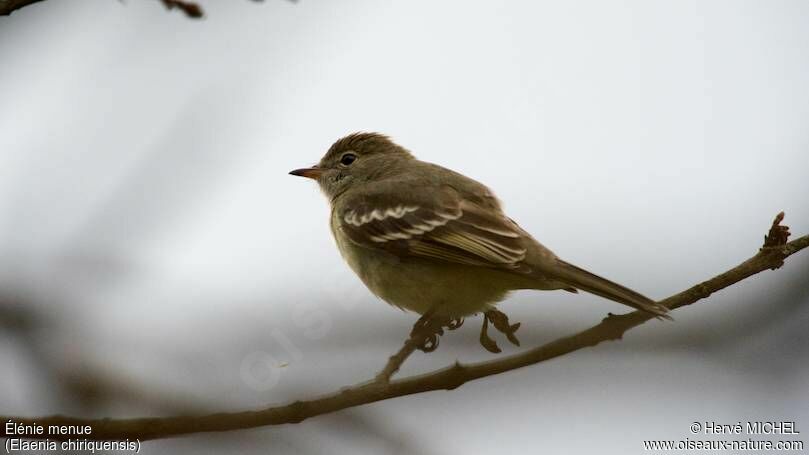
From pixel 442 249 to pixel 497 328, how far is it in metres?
0.93

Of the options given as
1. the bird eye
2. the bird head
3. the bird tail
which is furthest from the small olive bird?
the bird eye

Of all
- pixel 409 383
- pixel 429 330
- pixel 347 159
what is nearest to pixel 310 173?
pixel 347 159

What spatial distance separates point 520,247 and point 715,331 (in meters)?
1.65

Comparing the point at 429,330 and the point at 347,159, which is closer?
the point at 429,330

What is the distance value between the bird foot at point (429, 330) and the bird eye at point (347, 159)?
2878mm

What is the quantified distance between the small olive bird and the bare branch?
0.51 m

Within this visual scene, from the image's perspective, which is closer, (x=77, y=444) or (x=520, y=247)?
(x=77, y=444)

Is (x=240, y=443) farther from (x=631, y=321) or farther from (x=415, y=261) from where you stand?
(x=415, y=261)

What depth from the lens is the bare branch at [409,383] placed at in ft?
9.46

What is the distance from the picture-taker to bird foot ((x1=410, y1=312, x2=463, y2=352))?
517cm

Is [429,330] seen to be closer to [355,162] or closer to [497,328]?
[497,328]

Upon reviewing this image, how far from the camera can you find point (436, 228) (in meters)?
6.39

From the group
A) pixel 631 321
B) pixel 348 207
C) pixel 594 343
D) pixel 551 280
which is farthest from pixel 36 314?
pixel 348 207

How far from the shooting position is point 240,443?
3043 mm
